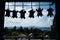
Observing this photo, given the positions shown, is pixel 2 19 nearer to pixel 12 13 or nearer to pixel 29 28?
pixel 12 13

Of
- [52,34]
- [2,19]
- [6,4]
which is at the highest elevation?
[6,4]

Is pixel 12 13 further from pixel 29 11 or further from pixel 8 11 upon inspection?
pixel 29 11

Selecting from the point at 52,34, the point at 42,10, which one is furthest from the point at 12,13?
the point at 52,34

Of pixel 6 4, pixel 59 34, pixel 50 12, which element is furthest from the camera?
pixel 6 4

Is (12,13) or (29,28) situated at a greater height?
(12,13)

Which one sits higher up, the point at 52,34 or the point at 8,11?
the point at 8,11

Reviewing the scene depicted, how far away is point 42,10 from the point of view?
466 centimetres

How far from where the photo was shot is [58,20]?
3.90 meters

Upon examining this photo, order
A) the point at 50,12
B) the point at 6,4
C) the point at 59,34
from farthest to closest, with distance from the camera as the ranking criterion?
1. the point at 6,4
2. the point at 50,12
3. the point at 59,34

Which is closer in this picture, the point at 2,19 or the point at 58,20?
the point at 58,20

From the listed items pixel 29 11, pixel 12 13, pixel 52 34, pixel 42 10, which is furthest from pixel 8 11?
pixel 52 34

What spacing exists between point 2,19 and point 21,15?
52 cm

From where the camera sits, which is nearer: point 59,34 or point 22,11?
point 59,34

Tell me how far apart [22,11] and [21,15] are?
110 mm
